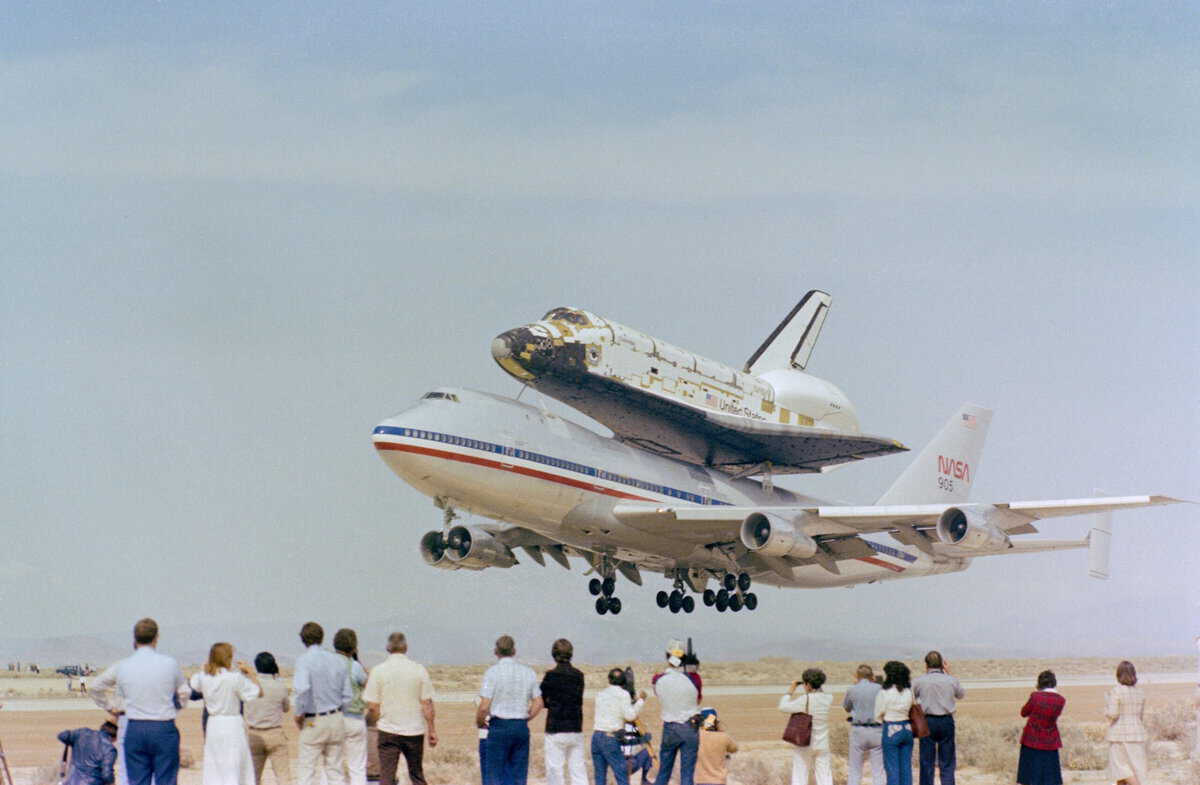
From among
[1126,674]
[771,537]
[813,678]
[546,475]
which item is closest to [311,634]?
[813,678]

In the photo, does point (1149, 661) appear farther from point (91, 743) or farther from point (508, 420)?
point (91, 743)

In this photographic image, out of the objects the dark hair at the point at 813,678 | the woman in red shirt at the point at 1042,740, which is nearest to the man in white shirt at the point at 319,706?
the dark hair at the point at 813,678

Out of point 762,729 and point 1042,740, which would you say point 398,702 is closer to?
point 1042,740

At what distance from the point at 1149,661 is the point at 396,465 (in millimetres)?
77596

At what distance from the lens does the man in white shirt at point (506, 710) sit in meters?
17.7

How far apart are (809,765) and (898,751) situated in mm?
1422

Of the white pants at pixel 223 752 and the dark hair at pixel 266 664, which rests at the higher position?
the dark hair at pixel 266 664

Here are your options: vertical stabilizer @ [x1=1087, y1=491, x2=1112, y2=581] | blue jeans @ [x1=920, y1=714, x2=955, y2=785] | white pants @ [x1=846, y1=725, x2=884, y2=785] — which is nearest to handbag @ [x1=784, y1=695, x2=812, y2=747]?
white pants @ [x1=846, y1=725, x2=884, y2=785]

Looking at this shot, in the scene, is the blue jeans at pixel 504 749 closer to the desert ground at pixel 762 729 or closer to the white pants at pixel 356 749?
Answer: the white pants at pixel 356 749

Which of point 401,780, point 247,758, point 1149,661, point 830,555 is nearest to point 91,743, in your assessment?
point 247,758

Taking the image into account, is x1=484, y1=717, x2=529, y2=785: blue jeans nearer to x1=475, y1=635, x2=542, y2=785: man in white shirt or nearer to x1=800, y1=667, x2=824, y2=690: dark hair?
x1=475, y1=635, x2=542, y2=785: man in white shirt

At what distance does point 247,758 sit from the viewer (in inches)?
639

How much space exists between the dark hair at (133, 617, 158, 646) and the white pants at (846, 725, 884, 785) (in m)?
9.07

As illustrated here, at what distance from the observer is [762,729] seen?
3762 centimetres
